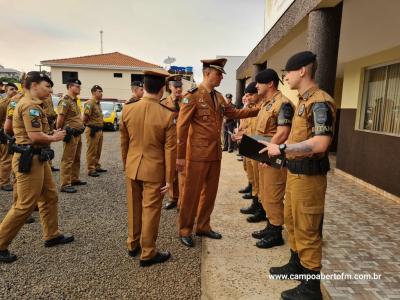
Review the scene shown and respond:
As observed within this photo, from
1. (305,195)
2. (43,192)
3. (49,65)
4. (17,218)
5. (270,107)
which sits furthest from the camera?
(49,65)

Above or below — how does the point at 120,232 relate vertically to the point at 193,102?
below

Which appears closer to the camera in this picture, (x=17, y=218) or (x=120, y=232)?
(x=17, y=218)

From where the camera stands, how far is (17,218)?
2.98m

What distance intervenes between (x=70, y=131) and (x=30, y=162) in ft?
8.92

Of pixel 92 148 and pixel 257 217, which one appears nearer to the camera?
pixel 257 217

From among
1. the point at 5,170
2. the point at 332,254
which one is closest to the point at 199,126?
the point at 332,254

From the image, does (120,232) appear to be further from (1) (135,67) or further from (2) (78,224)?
(1) (135,67)

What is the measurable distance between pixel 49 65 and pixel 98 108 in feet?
86.5

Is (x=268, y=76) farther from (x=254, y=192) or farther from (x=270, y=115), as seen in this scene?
(x=254, y=192)

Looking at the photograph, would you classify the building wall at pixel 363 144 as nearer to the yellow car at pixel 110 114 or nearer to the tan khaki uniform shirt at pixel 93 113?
the tan khaki uniform shirt at pixel 93 113

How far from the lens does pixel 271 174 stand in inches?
136

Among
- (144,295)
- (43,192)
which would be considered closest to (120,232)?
(43,192)

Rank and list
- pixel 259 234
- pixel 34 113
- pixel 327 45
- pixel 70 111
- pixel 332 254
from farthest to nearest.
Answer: pixel 70 111
pixel 327 45
pixel 259 234
pixel 332 254
pixel 34 113

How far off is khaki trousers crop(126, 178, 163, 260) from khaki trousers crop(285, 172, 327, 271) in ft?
4.42
